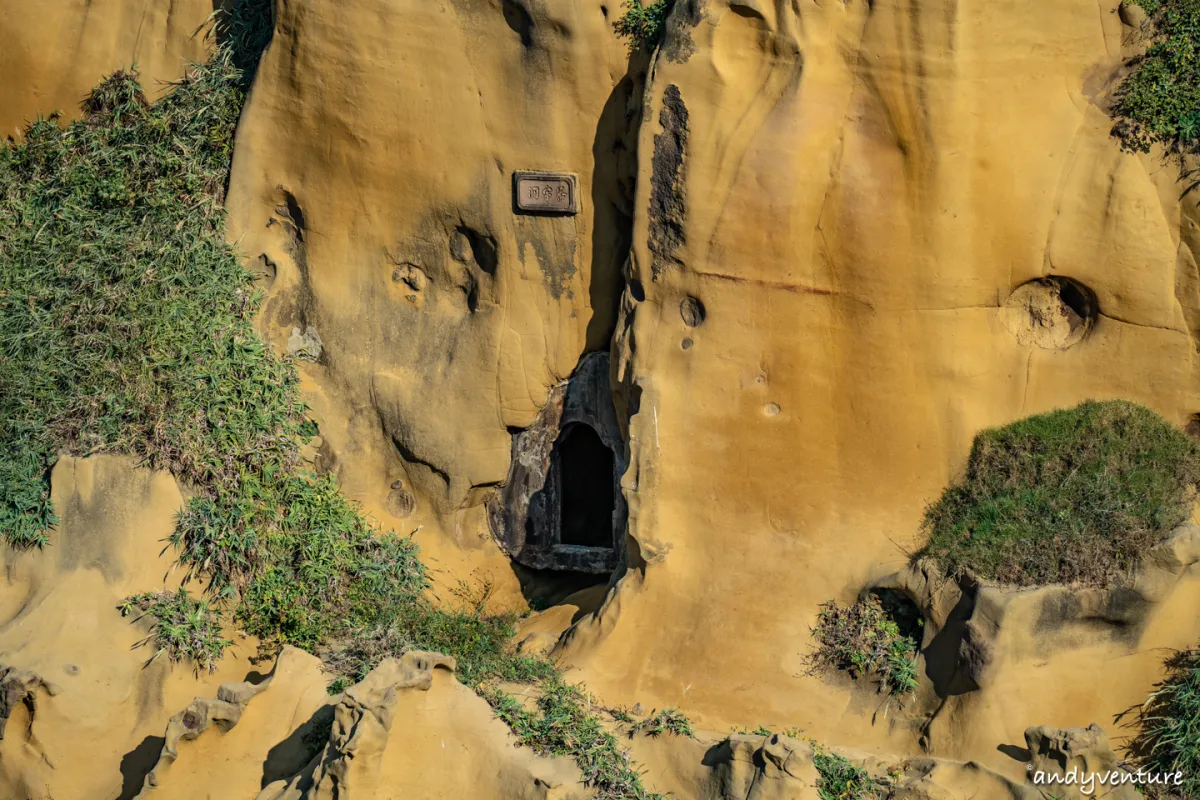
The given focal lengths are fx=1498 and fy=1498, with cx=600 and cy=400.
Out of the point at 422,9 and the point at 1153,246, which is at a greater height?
the point at 422,9

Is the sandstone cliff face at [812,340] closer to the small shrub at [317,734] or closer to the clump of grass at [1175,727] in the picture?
the small shrub at [317,734]

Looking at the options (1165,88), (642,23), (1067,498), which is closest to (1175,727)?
(1067,498)

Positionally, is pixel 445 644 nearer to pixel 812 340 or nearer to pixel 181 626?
pixel 181 626

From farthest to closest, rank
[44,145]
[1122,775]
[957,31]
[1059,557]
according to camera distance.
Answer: [44,145] < [957,31] < [1059,557] < [1122,775]

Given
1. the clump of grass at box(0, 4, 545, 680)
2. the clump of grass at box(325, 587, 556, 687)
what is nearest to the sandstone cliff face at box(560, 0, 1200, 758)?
the clump of grass at box(325, 587, 556, 687)

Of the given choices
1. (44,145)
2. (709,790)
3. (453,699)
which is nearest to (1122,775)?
(709,790)

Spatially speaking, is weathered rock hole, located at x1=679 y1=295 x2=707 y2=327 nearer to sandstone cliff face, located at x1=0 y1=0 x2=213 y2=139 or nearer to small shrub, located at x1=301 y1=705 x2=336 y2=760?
small shrub, located at x1=301 y1=705 x2=336 y2=760

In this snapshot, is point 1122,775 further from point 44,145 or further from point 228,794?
point 44,145
